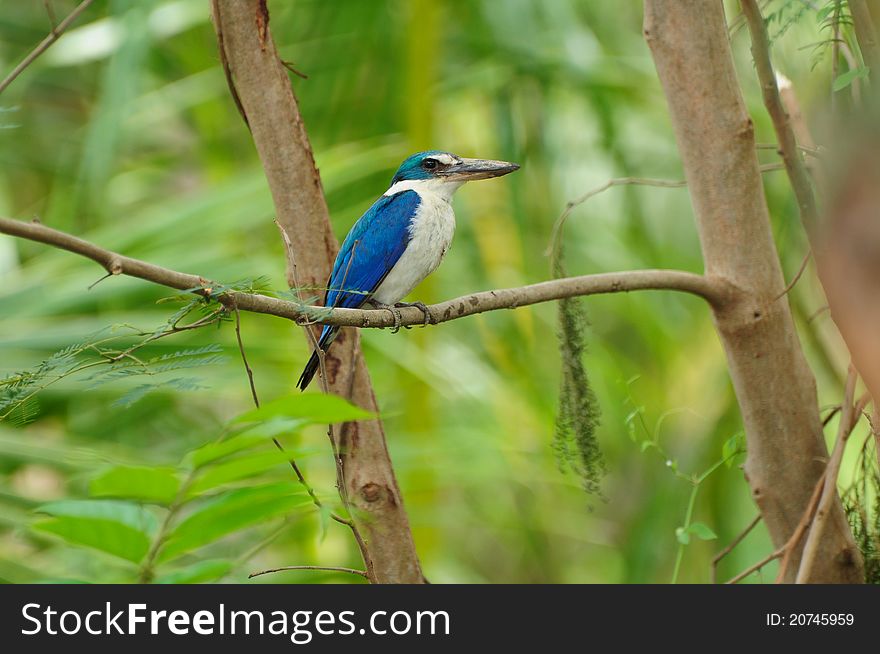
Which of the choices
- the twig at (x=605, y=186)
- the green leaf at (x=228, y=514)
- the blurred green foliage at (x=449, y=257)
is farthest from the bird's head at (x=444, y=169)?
the green leaf at (x=228, y=514)

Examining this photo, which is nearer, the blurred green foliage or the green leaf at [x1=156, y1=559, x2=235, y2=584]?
the green leaf at [x1=156, y1=559, x2=235, y2=584]

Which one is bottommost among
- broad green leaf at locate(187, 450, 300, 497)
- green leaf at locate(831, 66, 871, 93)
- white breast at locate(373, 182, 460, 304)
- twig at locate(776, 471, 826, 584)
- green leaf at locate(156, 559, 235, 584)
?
green leaf at locate(156, 559, 235, 584)

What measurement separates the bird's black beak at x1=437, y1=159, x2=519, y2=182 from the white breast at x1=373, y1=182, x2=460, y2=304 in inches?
3.9

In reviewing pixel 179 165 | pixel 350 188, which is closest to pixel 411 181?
pixel 350 188

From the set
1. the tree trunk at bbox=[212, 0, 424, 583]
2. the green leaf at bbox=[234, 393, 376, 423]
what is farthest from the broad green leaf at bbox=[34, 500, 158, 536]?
the tree trunk at bbox=[212, 0, 424, 583]

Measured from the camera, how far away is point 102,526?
0.77m

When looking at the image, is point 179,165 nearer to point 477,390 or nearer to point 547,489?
point 477,390

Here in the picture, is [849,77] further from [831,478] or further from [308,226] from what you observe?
[308,226]

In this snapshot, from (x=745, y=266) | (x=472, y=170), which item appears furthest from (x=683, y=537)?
(x=472, y=170)

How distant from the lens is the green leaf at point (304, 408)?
0.78m

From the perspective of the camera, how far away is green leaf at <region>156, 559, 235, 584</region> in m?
0.87

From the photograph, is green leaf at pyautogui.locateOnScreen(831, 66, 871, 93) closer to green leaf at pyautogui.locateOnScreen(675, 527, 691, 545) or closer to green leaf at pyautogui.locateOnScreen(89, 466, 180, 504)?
green leaf at pyautogui.locateOnScreen(675, 527, 691, 545)

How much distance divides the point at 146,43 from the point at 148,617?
2386mm

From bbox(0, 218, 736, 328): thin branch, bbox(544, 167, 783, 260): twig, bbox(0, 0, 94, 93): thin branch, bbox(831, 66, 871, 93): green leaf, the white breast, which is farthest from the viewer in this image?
the white breast
